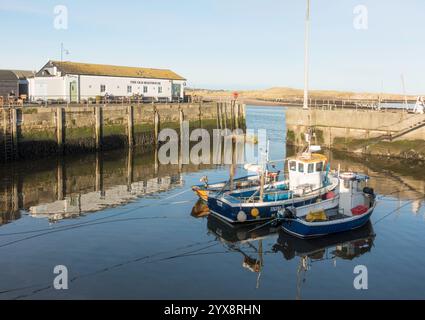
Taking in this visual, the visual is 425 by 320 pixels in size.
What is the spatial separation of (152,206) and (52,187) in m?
7.84

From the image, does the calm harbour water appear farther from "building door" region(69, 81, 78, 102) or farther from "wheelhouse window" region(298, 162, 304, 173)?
"building door" region(69, 81, 78, 102)

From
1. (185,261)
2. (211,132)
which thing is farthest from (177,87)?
(185,261)

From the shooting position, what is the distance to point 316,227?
70.8 feet

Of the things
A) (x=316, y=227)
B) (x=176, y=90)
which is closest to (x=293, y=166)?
(x=316, y=227)

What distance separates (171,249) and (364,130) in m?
32.6

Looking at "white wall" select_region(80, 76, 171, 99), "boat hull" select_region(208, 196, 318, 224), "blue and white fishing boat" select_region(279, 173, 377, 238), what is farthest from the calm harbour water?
"white wall" select_region(80, 76, 171, 99)

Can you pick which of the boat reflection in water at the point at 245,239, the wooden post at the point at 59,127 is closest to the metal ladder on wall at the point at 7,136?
the wooden post at the point at 59,127

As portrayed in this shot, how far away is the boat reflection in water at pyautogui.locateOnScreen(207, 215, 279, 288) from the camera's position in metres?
19.2

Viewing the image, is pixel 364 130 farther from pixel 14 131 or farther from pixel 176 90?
pixel 14 131

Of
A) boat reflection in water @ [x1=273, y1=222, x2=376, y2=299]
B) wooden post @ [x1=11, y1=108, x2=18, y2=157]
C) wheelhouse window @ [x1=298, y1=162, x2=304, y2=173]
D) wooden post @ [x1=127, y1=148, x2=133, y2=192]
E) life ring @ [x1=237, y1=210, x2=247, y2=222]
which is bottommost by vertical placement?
boat reflection in water @ [x1=273, y1=222, x2=376, y2=299]

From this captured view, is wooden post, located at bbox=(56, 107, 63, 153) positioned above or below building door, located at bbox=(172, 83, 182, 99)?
below

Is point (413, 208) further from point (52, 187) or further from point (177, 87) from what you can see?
point (177, 87)

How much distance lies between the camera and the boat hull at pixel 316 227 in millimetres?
21438

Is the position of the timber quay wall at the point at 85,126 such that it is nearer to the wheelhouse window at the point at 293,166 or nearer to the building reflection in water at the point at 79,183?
the building reflection in water at the point at 79,183
